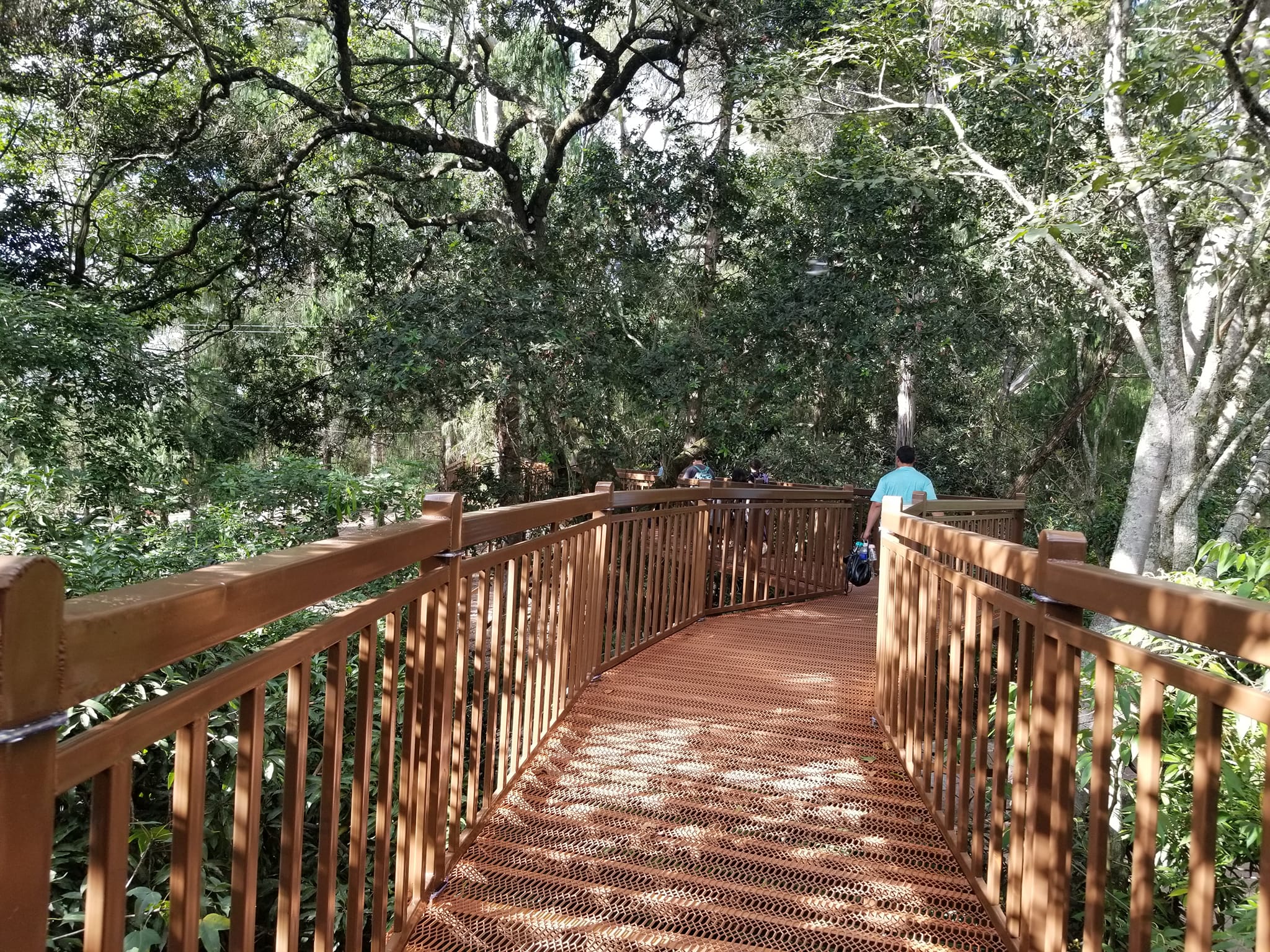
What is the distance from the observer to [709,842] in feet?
10.6

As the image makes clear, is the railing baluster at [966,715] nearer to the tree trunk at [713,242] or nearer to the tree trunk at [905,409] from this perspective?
the tree trunk at [713,242]

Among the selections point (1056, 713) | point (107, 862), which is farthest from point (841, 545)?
point (107, 862)

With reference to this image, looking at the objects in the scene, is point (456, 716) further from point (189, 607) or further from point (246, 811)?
point (189, 607)

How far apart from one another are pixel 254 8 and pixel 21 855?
13.5 m

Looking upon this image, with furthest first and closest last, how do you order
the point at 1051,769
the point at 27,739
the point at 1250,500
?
the point at 1250,500 < the point at 1051,769 < the point at 27,739

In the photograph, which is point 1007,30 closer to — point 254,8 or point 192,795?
point 254,8

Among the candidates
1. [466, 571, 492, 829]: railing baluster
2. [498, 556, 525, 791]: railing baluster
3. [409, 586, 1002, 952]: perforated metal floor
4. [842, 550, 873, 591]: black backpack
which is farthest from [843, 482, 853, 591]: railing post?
[466, 571, 492, 829]: railing baluster

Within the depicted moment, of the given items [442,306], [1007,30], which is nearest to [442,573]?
[442,306]

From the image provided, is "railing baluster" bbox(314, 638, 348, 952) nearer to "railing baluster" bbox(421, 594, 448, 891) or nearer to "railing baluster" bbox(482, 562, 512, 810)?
"railing baluster" bbox(421, 594, 448, 891)

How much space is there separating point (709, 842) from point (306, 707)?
6.45 feet

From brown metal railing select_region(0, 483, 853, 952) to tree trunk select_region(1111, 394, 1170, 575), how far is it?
3859 millimetres

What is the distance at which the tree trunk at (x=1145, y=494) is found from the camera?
22.1 ft

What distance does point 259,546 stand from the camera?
5812 millimetres

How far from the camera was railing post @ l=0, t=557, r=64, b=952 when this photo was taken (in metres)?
0.92
